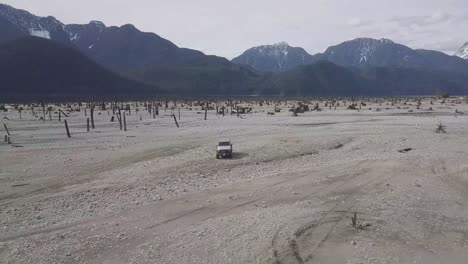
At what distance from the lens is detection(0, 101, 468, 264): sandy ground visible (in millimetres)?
10508

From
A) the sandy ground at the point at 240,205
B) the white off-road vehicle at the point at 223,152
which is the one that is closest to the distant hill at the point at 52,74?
the white off-road vehicle at the point at 223,152

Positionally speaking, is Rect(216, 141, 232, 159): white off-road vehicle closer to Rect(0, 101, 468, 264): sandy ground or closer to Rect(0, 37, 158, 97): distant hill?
Rect(0, 101, 468, 264): sandy ground

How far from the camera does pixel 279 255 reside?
10062 mm

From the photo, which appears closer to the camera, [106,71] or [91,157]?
[91,157]

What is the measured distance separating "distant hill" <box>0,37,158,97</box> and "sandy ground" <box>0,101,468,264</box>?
14381cm

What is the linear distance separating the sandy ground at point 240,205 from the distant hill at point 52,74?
143814 mm

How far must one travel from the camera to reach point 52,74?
6949 inches

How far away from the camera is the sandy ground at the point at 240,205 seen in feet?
34.5

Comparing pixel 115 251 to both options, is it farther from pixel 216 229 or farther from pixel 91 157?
pixel 91 157

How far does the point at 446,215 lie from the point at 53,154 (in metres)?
20.3

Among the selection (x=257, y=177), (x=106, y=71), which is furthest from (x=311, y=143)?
(x=106, y=71)

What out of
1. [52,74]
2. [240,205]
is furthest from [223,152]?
[52,74]

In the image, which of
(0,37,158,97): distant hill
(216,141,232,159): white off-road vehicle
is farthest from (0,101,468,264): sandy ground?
(0,37,158,97): distant hill

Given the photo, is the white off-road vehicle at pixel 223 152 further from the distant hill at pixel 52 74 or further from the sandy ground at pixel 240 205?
the distant hill at pixel 52 74
